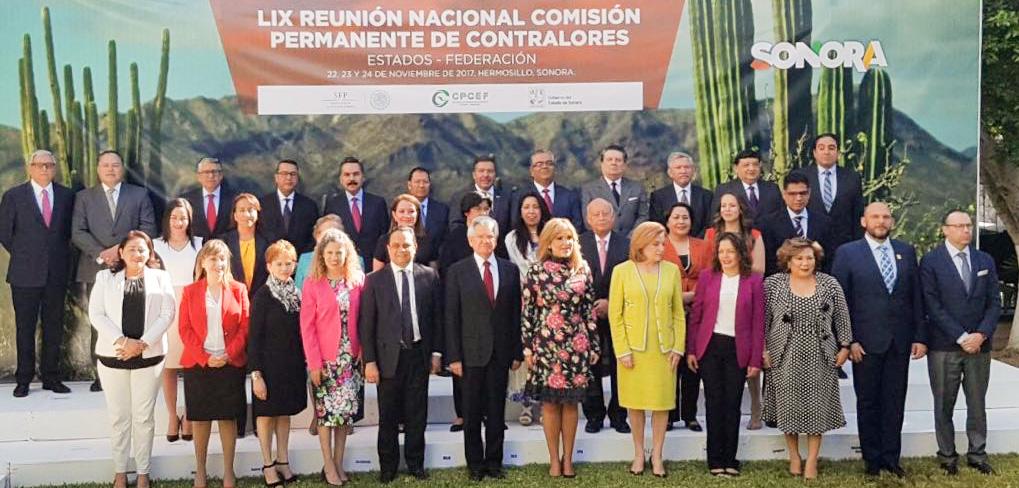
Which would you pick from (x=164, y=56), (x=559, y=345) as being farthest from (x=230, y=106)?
(x=559, y=345)

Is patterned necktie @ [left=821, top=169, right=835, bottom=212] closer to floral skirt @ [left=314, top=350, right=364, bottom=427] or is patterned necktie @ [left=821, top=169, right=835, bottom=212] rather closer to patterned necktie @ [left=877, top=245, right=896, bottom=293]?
patterned necktie @ [left=877, top=245, right=896, bottom=293]

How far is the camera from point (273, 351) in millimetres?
5266

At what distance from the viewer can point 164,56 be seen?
286 inches

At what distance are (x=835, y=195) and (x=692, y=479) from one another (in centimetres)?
229

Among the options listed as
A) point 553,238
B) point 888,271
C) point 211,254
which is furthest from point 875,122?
point 211,254

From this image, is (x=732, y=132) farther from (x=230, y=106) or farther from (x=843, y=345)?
(x=230, y=106)

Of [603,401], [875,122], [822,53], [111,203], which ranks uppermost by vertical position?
[822,53]

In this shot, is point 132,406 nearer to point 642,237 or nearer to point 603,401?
point 603,401

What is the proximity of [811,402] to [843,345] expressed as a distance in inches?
14.2

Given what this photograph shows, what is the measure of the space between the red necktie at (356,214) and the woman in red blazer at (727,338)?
7.98ft

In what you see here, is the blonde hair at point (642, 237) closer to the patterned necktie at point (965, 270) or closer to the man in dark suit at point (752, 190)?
the man in dark suit at point (752, 190)

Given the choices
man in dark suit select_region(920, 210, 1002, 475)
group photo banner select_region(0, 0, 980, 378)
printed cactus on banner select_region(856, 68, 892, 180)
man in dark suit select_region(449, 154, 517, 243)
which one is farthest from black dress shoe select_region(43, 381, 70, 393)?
printed cactus on banner select_region(856, 68, 892, 180)

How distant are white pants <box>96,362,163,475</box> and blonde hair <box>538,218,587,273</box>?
81.8 inches

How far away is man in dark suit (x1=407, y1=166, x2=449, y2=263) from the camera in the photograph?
22.2 ft
